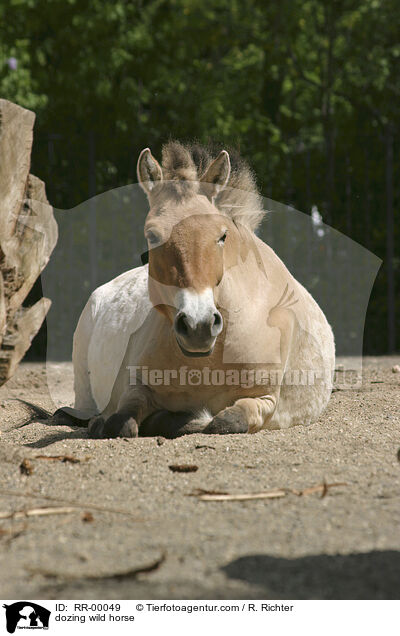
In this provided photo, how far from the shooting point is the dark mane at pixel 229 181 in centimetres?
400

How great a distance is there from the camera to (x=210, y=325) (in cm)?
340

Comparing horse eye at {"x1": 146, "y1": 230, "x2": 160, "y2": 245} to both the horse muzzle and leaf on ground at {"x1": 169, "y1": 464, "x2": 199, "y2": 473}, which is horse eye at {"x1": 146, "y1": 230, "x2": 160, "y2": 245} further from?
leaf on ground at {"x1": 169, "y1": 464, "x2": 199, "y2": 473}

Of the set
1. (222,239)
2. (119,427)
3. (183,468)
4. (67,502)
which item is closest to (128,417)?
(119,427)

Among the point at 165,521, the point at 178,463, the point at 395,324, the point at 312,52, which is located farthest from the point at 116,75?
the point at 165,521

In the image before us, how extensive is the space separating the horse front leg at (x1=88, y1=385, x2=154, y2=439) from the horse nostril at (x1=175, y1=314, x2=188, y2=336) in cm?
69

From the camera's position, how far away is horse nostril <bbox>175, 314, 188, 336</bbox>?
341 cm

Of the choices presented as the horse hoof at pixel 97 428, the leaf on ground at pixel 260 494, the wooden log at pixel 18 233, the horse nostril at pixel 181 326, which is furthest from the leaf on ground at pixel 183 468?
the wooden log at pixel 18 233

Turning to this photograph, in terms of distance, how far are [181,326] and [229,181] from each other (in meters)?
1.16

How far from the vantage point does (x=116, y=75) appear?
10.9 metres

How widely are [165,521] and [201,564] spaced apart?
1.31ft

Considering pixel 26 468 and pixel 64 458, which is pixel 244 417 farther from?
pixel 26 468

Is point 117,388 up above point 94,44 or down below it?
below

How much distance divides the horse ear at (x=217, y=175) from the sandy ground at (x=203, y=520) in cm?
134
